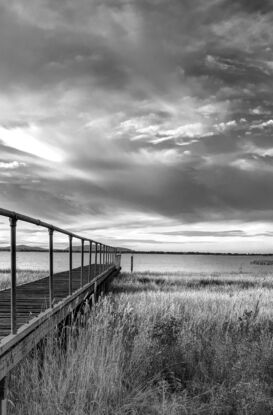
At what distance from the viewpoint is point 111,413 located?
14.8ft

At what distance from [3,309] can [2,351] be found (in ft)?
10.3

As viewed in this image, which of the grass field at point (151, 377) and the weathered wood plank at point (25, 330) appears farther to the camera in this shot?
the grass field at point (151, 377)

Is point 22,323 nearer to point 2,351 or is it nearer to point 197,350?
point 2,351

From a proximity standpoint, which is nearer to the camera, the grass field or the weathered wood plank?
the weathered wood plank

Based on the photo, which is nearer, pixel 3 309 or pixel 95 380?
pixel 95 380

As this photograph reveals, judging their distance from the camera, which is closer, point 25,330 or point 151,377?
point 25,330

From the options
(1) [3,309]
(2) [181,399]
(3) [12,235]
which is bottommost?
(2) [181,399]

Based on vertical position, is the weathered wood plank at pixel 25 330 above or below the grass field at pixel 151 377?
above

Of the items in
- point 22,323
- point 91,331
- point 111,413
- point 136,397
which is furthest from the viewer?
point 91,331

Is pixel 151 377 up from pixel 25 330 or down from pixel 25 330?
down

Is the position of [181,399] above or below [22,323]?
below

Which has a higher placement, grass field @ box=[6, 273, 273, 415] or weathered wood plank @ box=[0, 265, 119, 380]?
weathered wood plank @ box=[0, 265, 119, 380]

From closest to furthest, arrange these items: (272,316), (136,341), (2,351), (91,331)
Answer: (2,351) < (136,341) < (91,331) < (272,316)

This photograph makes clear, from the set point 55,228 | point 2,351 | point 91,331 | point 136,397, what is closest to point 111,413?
point 136,397
